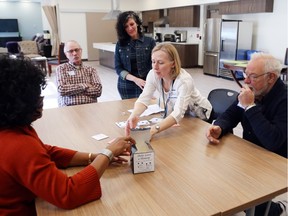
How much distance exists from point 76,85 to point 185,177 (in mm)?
1814

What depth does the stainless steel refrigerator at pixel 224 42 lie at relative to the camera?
7.20 m

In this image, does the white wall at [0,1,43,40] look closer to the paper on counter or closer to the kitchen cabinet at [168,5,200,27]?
the kitchen cabinet at [168,5,200,27]

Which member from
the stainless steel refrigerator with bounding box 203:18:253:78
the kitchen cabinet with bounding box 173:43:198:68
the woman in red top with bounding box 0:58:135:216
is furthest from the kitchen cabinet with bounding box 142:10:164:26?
the woman in red top with bounding box 0:58:135:216

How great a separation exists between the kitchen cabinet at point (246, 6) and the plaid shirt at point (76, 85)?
214 inches

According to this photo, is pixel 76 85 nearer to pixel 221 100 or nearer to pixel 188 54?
pixel 221 100

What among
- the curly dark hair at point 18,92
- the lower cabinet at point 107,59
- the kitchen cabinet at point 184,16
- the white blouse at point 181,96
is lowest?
the lower cabinet at point 107,59

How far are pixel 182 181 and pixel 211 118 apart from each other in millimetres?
1086

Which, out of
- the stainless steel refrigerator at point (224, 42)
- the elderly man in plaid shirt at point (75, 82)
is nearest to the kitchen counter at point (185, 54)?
the stainless steel refrigerator at point (224, 42)

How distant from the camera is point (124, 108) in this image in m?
2.38

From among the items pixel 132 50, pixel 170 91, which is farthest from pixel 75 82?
pixel 170 91

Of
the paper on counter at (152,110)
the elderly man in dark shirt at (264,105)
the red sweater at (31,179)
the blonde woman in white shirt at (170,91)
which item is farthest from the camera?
the paper on counter at (152,110)

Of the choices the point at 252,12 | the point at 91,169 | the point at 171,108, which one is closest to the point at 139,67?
the point at 171,108

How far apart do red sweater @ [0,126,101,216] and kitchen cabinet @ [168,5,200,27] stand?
8.79m

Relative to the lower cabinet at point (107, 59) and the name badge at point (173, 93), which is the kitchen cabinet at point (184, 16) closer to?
the lower cabinet at point (107, 59)
